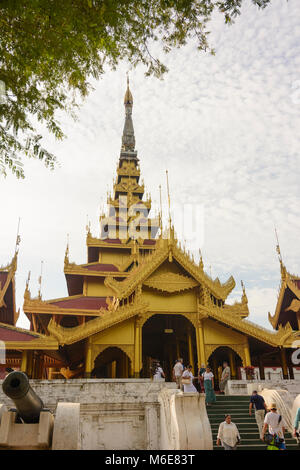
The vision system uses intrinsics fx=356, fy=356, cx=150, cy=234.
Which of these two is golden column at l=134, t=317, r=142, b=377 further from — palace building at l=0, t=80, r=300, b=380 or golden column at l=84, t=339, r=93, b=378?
golden column at l=84, t=339, r=93, b=378

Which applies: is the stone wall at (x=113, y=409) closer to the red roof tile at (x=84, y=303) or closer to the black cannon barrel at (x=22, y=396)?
the black cannon barrel at (x=22, y=396)

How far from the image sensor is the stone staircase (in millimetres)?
8234

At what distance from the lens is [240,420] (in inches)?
374

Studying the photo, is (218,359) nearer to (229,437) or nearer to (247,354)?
(247,354)

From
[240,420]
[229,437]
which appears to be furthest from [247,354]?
[229,437]

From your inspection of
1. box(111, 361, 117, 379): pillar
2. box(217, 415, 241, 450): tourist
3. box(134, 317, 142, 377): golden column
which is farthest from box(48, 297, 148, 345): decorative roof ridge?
box(217, 415, 241, 450): tourist

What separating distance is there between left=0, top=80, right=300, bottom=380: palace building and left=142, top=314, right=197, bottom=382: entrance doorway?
5cm

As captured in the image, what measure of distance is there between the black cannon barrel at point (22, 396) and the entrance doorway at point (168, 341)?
34.9 feet

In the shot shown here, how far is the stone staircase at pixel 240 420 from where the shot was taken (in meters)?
8.23

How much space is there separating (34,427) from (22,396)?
2.40 feet

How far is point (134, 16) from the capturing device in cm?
563

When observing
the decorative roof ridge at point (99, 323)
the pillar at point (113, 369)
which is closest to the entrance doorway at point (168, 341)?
the pillar at point (113, 369)
